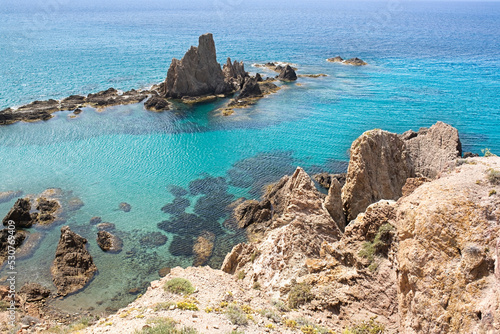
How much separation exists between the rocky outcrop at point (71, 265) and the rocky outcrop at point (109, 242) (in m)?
1.64

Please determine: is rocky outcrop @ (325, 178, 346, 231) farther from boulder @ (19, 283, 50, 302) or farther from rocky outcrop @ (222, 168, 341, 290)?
boulder @ (19, 283, 50, 302)

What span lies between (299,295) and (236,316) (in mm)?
3954

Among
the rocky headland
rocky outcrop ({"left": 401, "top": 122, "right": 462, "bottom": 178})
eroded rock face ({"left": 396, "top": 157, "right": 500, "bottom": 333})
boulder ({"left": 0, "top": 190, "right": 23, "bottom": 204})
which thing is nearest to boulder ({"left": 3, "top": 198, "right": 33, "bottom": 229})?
boulder ({"left": 0, "top": 190, "right": 23, "bottom": 204})

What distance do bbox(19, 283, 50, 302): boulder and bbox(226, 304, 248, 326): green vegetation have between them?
19.9 meters

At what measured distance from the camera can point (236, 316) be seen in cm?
1741

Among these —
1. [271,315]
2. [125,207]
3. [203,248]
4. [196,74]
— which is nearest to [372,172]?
[271,315]

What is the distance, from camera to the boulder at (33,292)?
1135 inches

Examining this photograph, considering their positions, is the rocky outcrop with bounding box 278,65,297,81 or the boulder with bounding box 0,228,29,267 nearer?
the boulder with bounding box 0,228,29,267

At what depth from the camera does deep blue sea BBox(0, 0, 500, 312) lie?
3828 centimetres

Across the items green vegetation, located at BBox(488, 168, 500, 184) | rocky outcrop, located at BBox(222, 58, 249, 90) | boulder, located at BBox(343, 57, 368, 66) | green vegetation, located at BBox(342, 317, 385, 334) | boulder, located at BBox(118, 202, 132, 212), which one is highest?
boulder, located at BBox(343, 57, 368, 66)

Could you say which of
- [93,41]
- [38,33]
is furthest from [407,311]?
[38,33]

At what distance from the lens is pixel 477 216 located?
13031 millimetres

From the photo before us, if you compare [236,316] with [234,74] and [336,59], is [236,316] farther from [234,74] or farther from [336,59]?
[336,59]

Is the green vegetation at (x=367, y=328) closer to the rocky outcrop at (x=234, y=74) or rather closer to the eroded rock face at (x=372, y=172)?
the eroded rock face at (x=372, y=172)
